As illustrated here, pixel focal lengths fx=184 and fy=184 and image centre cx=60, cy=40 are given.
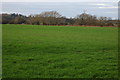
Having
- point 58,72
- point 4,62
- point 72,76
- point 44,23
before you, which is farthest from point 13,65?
point 44,23


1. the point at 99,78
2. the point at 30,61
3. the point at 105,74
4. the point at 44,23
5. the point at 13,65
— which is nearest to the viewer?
the point at 99,78

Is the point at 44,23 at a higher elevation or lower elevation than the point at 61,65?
higher

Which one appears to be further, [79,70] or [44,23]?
[44,23]

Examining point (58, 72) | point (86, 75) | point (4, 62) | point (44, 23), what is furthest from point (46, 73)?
point (44, 23)

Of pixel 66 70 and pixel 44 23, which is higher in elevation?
pixel 44 23

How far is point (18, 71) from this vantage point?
6250mm

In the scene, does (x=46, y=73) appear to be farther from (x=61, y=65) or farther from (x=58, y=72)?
(x=61, y=65)

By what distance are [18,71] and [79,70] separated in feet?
6.93

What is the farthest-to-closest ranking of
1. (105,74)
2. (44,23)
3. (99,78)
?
1. (44,23)
2. (105,74)
3. (99,78)

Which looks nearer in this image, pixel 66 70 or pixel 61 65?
pixel 66 70

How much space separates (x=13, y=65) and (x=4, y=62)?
0.63 m

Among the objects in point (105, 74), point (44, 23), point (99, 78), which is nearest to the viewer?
point (99, 78)

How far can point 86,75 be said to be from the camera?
590 centimetres

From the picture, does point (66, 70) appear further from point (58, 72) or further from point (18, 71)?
point (18, 71)
